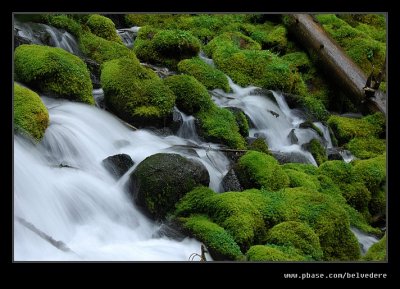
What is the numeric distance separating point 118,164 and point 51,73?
187 cm

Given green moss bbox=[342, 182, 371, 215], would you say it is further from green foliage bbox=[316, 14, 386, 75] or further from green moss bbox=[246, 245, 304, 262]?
green foliage bbox=[316, 14, 386, 75]

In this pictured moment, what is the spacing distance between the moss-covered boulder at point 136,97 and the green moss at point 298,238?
2641mm

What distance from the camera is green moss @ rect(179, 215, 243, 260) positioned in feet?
15.1

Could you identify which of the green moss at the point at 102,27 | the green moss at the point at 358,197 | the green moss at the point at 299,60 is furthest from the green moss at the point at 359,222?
the green moss at the point at 102,27

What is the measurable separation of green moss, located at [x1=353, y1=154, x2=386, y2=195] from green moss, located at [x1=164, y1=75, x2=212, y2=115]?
248 cm

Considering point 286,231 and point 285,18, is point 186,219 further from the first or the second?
point 285,18

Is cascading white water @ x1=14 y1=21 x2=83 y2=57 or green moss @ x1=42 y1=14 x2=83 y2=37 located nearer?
cascading white water @ x1=14 y1=21 x2=83 y2=57

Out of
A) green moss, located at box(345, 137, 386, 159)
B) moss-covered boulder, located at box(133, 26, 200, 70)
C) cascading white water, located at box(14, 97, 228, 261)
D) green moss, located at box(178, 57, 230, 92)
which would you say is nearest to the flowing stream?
cascading white water, located at box(14, 97, 228, 261)

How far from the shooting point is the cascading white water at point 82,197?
14.6 ft

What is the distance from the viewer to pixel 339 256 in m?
5.30

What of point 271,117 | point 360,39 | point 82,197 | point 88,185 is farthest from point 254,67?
point 82,197

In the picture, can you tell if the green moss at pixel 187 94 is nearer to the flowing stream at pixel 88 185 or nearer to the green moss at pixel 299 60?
the flowing stream at pixel 88 185
